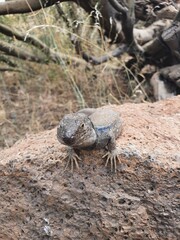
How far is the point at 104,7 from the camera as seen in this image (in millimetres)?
4211

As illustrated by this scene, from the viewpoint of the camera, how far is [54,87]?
518cm

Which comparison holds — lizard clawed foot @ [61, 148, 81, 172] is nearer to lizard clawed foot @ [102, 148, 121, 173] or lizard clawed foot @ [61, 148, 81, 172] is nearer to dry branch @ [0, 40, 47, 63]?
lizard clawed foot @ [102, 148, 121, 173]

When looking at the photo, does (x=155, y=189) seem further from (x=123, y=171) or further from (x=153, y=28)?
(x=153, y=28)

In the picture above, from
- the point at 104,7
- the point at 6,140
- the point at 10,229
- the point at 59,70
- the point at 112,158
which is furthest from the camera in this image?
the point at 59,70

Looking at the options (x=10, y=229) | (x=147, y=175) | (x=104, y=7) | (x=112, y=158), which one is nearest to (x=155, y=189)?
(x=147, y=175)

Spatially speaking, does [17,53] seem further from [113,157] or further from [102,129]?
[113,157]

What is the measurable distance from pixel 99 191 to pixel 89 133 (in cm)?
31

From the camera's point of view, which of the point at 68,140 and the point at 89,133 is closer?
the point at 68,140

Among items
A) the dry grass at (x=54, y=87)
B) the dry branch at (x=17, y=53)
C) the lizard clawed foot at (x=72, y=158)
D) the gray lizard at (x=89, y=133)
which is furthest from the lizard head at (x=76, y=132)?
the dry branch at (x=17, y=53)

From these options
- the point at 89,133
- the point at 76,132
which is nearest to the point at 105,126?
the point at 89,133

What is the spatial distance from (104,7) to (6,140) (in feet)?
4.41

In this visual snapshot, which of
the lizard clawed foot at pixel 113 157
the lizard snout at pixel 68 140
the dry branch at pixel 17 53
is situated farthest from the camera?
the dry branch at pixel 17 53

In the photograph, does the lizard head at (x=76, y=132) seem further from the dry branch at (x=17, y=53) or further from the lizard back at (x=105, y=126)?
the dry branch at (x=17, y=53)

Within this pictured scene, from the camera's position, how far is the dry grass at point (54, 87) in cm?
473
